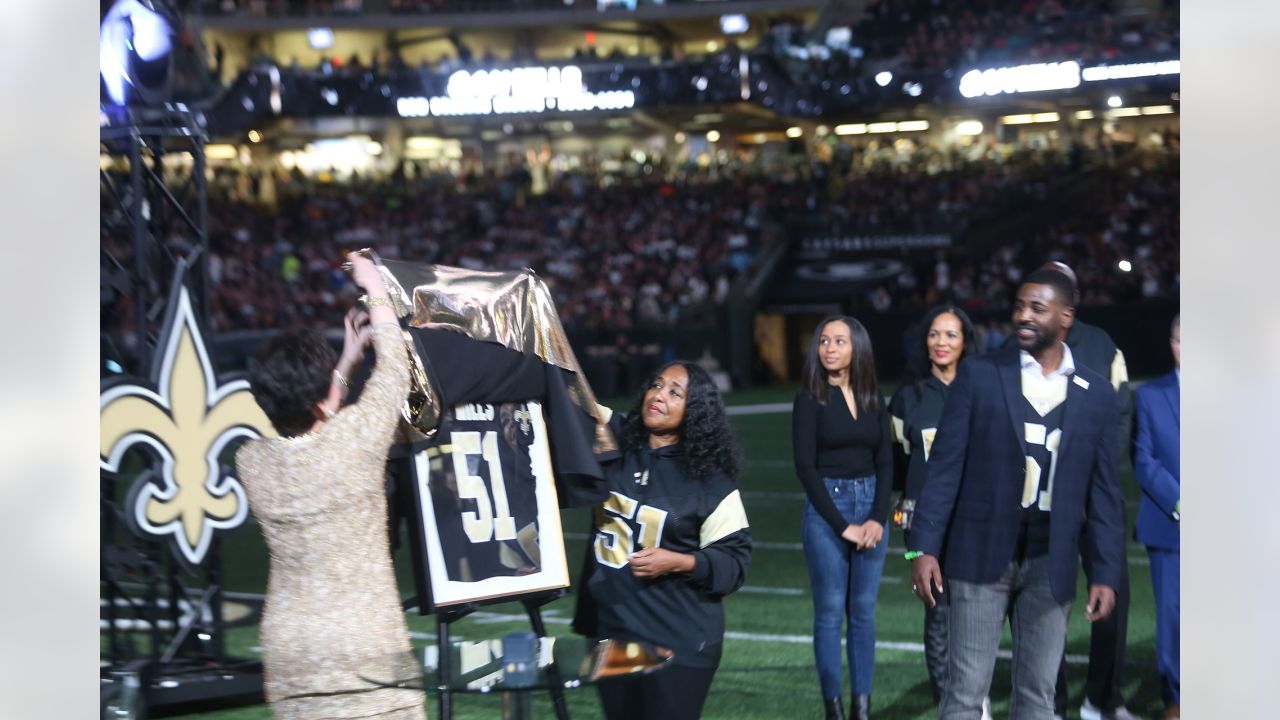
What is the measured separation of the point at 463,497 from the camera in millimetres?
4543

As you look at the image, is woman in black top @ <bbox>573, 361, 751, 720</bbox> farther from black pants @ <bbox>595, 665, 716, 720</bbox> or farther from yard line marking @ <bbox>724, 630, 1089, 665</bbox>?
yard line marking @ <bbox>724, 630, 1089, 665</bbox>

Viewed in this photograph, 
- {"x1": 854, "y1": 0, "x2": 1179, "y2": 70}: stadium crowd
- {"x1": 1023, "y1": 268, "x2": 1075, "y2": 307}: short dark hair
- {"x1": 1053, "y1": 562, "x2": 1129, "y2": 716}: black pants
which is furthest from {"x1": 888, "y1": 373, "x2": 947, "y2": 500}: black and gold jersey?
{"x1": 854, "y1": 0, "x2": 1179, "y2": 70}: stadium crowd

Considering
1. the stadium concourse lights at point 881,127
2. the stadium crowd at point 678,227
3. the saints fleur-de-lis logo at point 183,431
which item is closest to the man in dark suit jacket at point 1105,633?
the saints fleur-de-lis logo at point 183,431

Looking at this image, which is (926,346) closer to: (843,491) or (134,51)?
(843,491)

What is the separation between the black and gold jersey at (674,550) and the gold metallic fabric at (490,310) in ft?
1.14

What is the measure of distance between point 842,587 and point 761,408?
51.8 feet

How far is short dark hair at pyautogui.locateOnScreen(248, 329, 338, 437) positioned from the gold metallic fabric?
0.75 m

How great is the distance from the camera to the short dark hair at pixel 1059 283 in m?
4.53

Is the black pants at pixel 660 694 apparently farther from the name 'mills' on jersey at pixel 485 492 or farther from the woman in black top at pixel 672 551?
the name 'mills' on jersey at pixel 485 492

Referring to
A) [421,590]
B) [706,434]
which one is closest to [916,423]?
[706,434]

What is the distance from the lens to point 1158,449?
575cm

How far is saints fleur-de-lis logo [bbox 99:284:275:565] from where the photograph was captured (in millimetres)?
6066

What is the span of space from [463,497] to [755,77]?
32.5m

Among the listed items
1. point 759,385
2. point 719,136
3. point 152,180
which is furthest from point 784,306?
point 152,180
